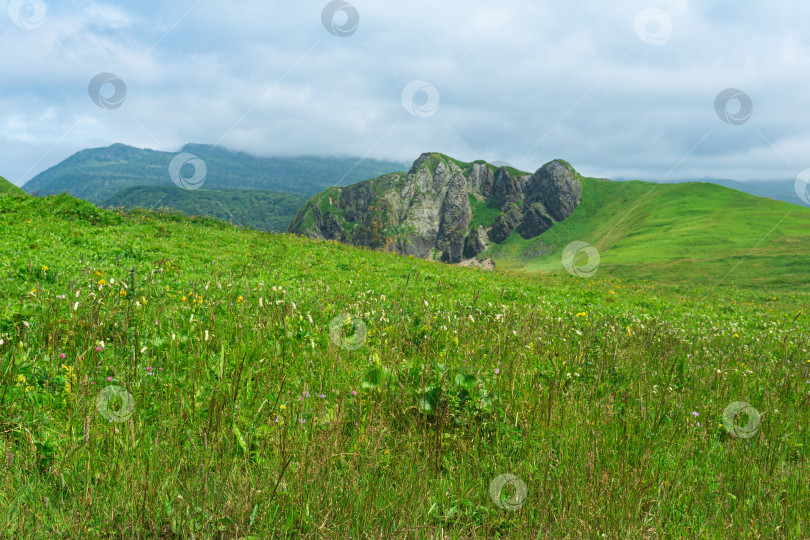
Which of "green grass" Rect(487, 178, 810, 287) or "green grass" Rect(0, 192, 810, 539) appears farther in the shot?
"green grass" Rect(487, 178, 810, 287)

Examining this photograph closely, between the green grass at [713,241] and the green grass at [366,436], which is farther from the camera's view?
the green grass at [713,241]

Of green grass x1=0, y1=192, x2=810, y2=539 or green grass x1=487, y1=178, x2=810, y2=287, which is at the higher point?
green grass x1=487, y1=178, x2=810, y2=287

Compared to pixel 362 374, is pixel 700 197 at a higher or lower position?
higher

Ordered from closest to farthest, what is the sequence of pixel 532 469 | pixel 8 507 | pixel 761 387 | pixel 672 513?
pixel 8 507 < pixel 672 513 < pixel 532 469 < pixel 761 387

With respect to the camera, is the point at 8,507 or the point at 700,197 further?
the point at 700,197

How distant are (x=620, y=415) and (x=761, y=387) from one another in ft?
8.69

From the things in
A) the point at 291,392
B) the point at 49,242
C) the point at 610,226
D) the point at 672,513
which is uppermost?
the point at 610,226

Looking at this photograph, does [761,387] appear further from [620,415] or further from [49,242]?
[49,242]

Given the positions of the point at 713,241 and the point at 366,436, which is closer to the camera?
the point at 366,436

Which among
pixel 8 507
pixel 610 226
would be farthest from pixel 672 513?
pixel 610 226

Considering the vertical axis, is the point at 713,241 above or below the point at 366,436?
above

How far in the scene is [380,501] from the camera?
2.35 meters

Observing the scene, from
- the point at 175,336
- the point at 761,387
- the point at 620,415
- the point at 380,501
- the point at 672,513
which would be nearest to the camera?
the point at 380,501

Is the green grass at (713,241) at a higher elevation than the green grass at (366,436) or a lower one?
higher
